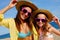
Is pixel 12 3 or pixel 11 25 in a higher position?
pixel 12 3

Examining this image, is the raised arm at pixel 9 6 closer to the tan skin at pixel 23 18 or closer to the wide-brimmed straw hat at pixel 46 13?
the tan skin at pixel 23 18

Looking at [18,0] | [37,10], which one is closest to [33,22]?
[37,10]

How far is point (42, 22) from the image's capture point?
198 cm

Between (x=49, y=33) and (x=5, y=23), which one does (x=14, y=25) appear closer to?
(x=5, y=23)

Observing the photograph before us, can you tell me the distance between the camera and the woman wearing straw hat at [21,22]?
1.91 m

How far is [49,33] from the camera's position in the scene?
2.07 m

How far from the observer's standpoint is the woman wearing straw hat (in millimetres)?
1911

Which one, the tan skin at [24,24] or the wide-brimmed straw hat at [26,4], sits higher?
the wide-brimmed straw hat at [26,4]

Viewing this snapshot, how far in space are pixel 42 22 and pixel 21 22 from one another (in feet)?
0.69

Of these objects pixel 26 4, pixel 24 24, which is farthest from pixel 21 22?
pixel 26 4

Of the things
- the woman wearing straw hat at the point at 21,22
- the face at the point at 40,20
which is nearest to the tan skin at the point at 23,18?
the woman wearing straw hat at the point at 21,22

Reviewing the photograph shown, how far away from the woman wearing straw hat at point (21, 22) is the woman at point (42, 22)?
55mm

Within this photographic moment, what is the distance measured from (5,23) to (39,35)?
365mm

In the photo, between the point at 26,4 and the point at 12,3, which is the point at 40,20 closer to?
the point at 26,4
